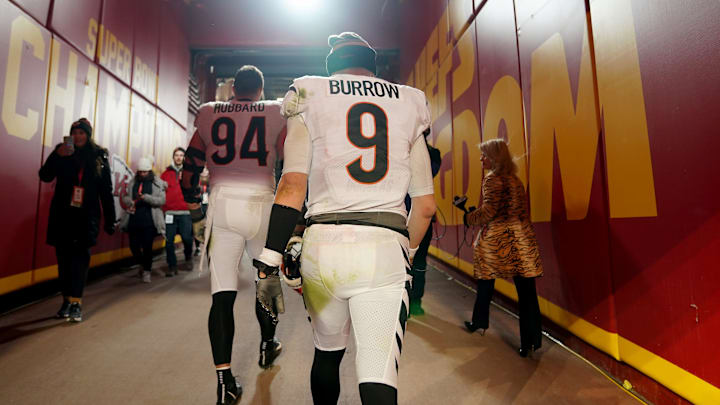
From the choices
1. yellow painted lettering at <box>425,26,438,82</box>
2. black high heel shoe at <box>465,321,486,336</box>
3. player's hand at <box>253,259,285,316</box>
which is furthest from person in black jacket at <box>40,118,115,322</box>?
yellow painted lettering at <box>425,26,438,82</box>

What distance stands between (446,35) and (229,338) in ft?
16.5

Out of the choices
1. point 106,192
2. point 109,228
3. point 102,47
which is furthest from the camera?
point 102,47

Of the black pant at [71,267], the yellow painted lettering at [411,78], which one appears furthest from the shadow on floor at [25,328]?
the yellow painted lettering at [411,78]

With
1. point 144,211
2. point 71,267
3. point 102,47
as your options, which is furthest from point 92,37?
point 71,267

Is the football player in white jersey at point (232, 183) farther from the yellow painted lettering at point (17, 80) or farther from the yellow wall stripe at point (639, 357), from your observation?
the yellow painted lettering at point (17, 80)

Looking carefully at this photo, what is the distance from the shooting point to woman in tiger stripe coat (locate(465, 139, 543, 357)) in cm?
230

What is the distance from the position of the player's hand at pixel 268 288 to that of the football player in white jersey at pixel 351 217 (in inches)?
0.4

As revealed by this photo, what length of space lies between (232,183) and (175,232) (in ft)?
12.3

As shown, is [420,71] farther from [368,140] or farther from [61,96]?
[368,140]

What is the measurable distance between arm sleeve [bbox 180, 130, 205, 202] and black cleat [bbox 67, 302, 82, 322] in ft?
6.40

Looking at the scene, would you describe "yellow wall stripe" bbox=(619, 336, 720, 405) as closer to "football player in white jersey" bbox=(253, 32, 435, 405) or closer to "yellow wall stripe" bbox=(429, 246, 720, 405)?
"yellow wall stripe" bbox=(429, 246, 720, 405)

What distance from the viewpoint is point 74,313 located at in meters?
2.92

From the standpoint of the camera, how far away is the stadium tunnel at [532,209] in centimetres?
163

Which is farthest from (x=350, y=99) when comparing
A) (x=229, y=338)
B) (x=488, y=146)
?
(x=488, y=146)
